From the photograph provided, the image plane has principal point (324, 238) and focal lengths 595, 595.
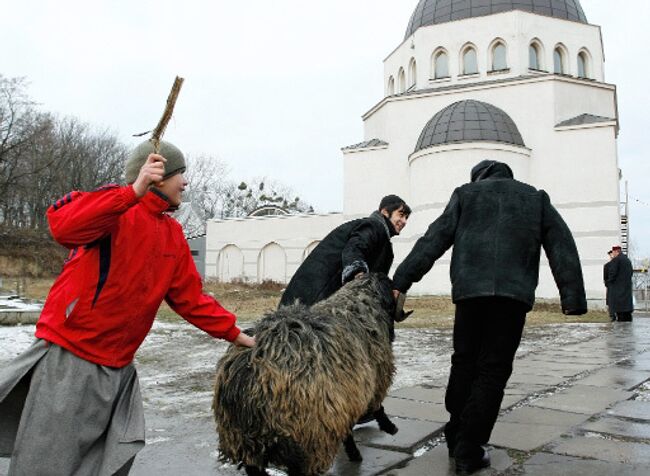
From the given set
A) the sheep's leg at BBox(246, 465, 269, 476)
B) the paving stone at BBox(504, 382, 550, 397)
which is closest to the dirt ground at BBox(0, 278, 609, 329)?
the paving stone at BBox(504, 382, 550, 397)

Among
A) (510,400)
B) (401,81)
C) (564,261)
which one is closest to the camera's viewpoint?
(564,261)

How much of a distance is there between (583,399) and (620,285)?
11.7 metres

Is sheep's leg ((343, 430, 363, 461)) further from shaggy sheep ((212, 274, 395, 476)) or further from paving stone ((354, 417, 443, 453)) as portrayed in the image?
shaggy sheep ((212, 274, 395, 476))

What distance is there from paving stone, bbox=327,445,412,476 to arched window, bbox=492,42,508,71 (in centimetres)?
3018

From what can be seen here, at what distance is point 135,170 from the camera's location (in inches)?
104

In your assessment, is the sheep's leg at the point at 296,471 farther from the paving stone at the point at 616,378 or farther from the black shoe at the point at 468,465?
the paving stone at the point at 616,378

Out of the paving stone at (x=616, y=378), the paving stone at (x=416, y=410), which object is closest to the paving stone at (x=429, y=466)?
the paving stone at (x=416, y=410)

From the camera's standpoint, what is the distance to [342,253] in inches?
179

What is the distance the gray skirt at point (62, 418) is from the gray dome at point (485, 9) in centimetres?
3261

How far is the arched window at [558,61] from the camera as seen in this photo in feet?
103

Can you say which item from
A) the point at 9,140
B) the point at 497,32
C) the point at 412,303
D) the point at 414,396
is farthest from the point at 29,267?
the point at 414,396

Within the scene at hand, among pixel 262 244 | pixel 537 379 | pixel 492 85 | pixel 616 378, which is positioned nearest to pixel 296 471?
pixel 537 379

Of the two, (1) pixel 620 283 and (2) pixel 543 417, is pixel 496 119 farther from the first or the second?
(2) pixel 543 417

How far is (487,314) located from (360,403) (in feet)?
3.75
